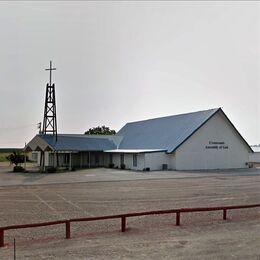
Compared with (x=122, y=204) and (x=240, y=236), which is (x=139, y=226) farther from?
Answer: (x=122, y=204)

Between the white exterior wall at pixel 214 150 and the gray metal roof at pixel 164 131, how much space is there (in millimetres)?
730

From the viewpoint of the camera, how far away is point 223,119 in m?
44.3

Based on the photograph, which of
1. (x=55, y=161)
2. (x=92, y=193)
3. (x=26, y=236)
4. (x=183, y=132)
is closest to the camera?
(x=26, y=236)

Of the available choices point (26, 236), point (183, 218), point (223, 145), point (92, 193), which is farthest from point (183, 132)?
point (26, 236)

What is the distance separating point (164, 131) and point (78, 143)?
33.3ft

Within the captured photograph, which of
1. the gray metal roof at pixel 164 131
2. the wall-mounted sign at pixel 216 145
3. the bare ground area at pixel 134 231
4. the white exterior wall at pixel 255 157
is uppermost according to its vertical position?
the gray metal roof at pixel 164 131

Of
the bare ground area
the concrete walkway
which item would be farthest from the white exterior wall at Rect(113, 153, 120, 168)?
the bare ground area

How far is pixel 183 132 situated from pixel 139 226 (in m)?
32.2

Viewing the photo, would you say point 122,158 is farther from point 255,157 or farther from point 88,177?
point 255,157

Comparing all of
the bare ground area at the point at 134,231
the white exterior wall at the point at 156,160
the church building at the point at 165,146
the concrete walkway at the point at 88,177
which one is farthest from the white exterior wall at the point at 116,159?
the bare ground area at the point at 134,231

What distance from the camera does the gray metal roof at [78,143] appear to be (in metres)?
45.0

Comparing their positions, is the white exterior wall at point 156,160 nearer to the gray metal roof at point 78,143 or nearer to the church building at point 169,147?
the church building at point 169,147

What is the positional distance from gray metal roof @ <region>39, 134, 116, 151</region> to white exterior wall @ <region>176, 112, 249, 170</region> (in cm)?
1193

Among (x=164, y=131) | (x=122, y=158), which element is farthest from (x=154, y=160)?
(x=164, y=131)
